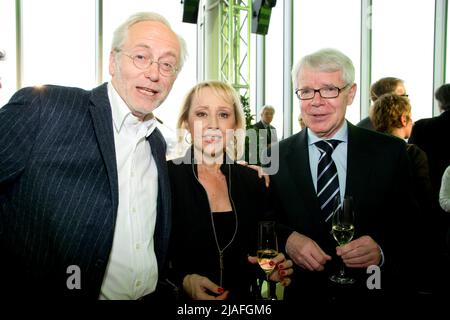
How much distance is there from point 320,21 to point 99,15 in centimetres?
398

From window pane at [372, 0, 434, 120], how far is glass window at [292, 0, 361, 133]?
1.57ft

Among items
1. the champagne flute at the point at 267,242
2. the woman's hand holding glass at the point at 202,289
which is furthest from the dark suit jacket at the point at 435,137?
the woman's hand holding glass at the point at 202,289

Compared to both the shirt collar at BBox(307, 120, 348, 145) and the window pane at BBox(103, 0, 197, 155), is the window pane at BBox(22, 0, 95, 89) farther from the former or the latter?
the shirt collar at BBox(307, 120, 348, 145)

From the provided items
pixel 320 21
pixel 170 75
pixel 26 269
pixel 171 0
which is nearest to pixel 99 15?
pixel 171 0

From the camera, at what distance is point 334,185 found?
172 cm

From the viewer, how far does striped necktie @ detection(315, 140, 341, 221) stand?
67.1 inches

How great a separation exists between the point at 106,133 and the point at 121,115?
5.8 inches

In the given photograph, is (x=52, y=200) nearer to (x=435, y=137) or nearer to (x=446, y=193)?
(x=446, y=193)

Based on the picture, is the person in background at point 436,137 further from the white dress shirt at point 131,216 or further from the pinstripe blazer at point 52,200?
the pinstripe blazer at point 52,200

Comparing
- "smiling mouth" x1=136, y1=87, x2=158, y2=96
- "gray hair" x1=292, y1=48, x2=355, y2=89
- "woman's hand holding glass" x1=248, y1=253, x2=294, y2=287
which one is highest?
"gray hair" x1=292, y1=48, x2=355, y2=89

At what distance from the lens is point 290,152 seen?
1856 millimetres

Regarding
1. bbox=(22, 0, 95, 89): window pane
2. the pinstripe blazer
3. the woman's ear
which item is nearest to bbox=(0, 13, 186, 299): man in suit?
the pinstripe blazer

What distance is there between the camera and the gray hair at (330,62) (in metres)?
1.74

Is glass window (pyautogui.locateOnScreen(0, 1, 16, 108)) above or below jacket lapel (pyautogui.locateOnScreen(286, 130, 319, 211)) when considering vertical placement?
above
